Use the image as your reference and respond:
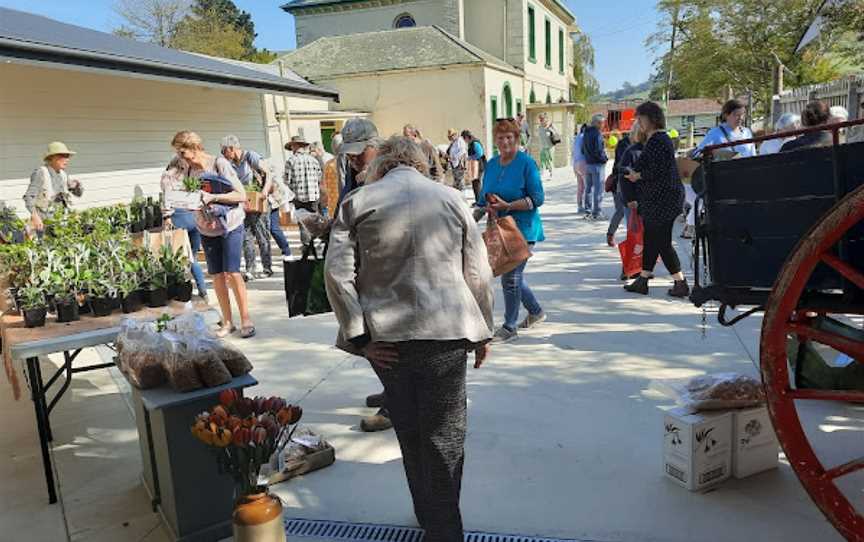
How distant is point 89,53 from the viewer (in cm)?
748

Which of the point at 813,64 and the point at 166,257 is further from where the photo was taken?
the point at 813,64

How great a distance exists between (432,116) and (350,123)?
1992 cm

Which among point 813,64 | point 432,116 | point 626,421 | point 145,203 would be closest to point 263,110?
point 145,203

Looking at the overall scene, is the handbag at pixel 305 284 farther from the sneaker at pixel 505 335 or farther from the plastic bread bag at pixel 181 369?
the sneaker at pixel 505 335

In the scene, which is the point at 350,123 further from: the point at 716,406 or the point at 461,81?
the point at 461,81

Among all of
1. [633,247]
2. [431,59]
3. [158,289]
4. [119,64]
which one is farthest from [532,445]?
[431,59]

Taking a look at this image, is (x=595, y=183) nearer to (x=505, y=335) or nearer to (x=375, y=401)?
Answer: (x=505, y=335)

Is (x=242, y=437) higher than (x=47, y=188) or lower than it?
lower

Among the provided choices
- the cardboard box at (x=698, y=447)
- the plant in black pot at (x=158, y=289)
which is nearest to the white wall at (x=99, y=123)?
the plant in black pot at (x=158, y=289)

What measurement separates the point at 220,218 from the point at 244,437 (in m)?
3.33

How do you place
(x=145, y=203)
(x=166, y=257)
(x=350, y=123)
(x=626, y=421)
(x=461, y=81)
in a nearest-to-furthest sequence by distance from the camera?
1. (x=350, y=123)
2. (x=626, y=421)
3. (x=166, y=257)
4. (x=145, y=203)
5. (x=461, y=81)

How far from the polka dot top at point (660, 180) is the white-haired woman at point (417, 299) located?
3.70 m

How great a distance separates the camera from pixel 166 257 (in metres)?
4.13

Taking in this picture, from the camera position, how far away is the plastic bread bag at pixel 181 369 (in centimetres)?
281
